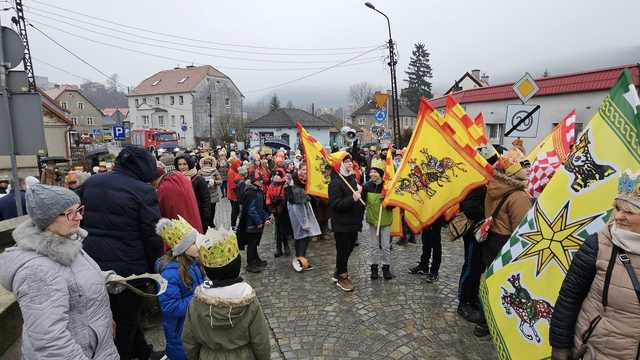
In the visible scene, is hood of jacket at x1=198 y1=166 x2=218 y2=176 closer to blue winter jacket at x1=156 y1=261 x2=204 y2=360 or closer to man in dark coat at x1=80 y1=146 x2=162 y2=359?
man in dark coat at x1=80 y1=146 x2=162 y2=359

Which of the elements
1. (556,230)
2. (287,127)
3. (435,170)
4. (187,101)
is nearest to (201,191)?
(435,170)

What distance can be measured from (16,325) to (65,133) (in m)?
31.0

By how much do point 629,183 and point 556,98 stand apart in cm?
1358

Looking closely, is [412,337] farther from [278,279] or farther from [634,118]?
[634,118]

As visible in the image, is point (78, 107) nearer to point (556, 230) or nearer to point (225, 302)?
point (225, 302)

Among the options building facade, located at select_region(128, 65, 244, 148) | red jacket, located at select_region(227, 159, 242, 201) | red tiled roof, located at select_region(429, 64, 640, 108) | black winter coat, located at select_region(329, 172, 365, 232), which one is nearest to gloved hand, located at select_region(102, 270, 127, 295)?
black winter coat, located at select_region(329, 172, 365, 232)

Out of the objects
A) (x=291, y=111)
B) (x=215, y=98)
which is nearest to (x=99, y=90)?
(x=215, y=98)

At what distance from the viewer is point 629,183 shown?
2.32m

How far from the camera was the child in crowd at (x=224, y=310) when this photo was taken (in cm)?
225

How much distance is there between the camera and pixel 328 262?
268 inches

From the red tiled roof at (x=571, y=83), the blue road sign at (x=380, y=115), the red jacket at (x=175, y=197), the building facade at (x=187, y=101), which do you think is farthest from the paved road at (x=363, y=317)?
the building facade at (x=187, y=101)

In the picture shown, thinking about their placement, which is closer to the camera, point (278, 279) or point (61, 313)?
point (61, 313)

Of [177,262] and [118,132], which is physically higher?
[118,132]

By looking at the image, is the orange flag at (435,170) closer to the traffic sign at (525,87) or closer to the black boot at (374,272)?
the black boot at (374,272)
